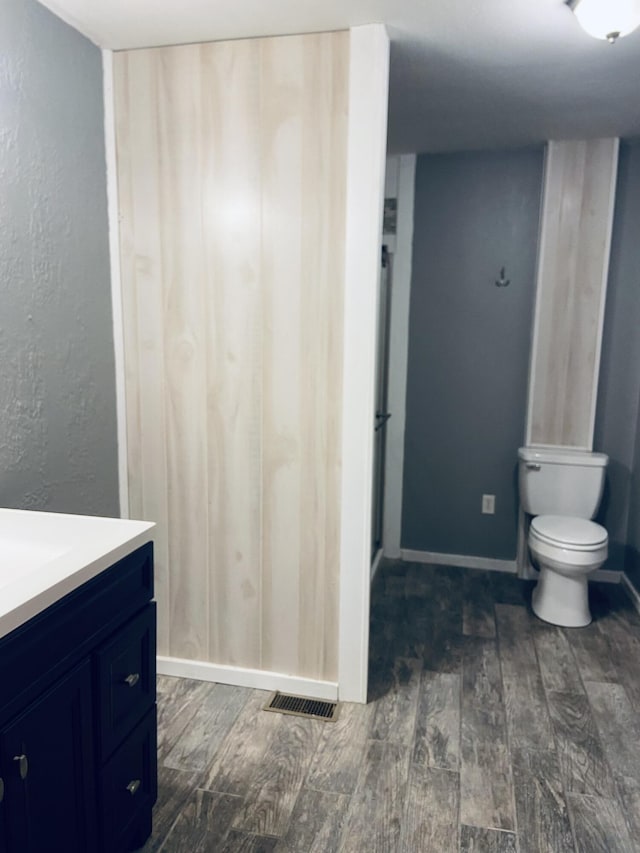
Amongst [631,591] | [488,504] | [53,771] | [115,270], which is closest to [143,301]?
[115,270]

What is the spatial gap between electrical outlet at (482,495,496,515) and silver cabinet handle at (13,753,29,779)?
2859 mm

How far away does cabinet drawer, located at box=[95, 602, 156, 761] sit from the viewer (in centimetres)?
141

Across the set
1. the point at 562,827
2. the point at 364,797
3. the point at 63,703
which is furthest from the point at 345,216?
the point at 562,827

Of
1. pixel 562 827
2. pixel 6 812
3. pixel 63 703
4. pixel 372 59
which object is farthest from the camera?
pixel 372 59

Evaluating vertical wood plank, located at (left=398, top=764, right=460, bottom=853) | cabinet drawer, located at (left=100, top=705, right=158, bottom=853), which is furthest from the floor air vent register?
cabinet drawer, located at (left=100, top=705, right=158, bottom=853)

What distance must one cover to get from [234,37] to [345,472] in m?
1.45

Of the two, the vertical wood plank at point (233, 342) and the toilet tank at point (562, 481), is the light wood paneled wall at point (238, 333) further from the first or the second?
the toilet tank at point (562, 481)

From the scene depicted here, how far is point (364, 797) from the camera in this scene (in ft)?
6.17

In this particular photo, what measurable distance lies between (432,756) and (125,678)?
108 cm

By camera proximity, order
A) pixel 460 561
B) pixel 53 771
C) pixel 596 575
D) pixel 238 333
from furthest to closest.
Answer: pixel 460 561 → pixel 596 575 → pixel 238 333 → pixel 53 771

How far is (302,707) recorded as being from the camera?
232 centimetres

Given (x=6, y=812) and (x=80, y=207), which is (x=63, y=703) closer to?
(x=6, y=812)

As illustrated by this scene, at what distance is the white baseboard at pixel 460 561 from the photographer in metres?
3.67

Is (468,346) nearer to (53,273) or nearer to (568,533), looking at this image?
(568,533)
